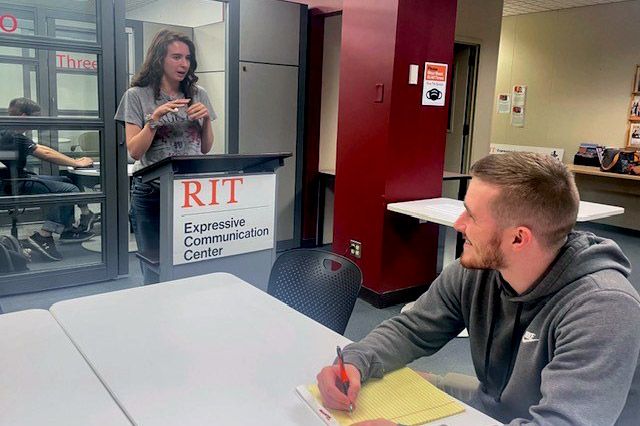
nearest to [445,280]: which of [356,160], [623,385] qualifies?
[623,385]

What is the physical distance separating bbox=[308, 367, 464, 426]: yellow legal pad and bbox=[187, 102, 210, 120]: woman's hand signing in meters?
1.74

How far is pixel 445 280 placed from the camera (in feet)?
5.06

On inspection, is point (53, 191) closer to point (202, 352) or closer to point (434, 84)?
point (434, 84)

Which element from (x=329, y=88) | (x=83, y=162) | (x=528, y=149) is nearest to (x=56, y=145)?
(x=83, y=162)

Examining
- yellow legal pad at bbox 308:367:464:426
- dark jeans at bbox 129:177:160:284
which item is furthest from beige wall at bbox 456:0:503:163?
yellow legal pad at bbox 308:367:464:426

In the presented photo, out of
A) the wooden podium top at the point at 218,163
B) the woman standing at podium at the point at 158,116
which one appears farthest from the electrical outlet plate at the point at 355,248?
the woman standing at podium at the point at 158,116

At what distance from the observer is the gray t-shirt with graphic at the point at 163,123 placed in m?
2.70

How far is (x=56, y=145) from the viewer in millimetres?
3881

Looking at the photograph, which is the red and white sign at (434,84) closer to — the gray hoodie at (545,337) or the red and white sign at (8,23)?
the gray hoodie at (545,337)

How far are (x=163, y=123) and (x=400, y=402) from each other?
1.91m

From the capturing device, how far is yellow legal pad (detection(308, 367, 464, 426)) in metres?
1.17

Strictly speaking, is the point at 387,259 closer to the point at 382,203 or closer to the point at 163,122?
the point at 382,203

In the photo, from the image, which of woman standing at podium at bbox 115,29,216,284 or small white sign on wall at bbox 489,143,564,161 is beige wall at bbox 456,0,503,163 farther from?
woman standing at podium at bbox 115,29,216,284

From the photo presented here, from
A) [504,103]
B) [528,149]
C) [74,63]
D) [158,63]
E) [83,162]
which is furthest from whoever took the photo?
[504,103]
